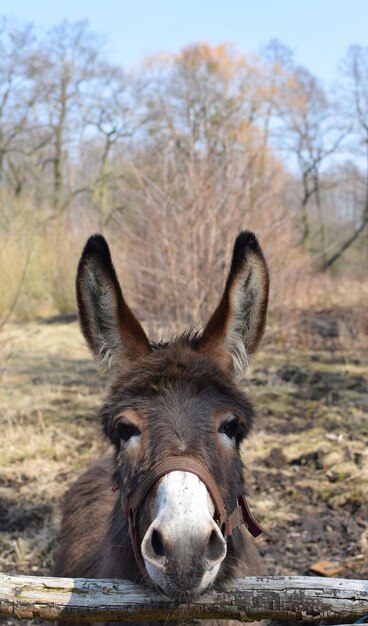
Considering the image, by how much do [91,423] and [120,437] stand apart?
6.17 m

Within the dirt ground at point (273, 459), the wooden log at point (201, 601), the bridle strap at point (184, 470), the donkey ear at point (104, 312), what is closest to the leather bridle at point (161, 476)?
the bridle strap at point (184, 470)

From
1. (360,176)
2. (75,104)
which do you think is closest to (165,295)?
(75,104)

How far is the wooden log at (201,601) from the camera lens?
Answer: 1938 millimetres

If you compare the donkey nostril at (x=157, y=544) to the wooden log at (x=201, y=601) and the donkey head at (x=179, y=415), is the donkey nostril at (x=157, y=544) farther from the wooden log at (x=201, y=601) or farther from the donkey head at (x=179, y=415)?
the wooden log at (x=201, y=601)

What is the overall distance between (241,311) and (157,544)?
→ 4.23 feet

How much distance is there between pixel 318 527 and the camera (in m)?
5.29

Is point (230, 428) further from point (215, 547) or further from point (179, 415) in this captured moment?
point (215, 547)

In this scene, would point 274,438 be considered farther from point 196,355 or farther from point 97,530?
point 196,355

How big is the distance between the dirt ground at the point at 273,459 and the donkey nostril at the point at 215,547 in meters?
1.79

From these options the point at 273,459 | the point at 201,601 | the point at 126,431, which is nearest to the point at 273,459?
the point at 273,459

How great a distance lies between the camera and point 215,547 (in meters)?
1.86

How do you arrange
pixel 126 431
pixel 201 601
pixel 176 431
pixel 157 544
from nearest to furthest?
pixel 157 544 → pixel 201 601 → pixel 176 431 → pixel 126 431

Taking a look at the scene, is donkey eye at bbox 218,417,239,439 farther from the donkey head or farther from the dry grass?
the dry grass

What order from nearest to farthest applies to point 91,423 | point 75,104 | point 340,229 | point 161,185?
1. point 91,423
2. point 161,185
3. point 75,104
4. point 340,229
